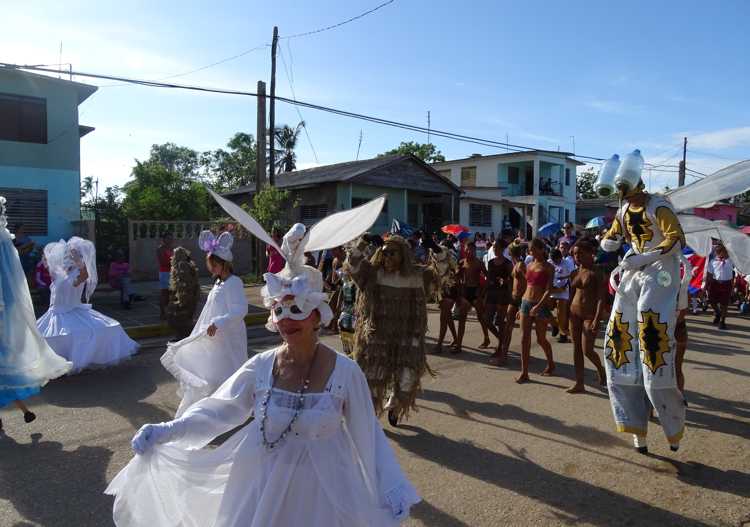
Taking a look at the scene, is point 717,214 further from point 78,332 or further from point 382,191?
point 382,191

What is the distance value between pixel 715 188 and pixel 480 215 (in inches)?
1041

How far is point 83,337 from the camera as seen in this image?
269 inches

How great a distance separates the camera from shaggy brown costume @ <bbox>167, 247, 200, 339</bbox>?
9.03 meters

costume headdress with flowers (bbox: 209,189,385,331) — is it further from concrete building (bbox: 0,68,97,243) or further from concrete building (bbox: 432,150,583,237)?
concrete building (bbox: 432,150,583,237)

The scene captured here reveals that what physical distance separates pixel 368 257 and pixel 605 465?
2.88m

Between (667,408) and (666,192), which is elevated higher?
(666,192)

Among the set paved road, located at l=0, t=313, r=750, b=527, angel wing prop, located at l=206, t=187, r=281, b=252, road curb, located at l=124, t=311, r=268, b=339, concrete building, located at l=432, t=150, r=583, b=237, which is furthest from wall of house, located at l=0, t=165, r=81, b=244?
concrete building, located at l=432, t=150, r=583, b=237

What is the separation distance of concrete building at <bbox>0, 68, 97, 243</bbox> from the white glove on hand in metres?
16.6

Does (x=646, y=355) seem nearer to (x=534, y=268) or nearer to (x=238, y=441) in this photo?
(x=534, y=268)

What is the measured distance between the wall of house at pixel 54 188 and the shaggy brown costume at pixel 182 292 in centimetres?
970

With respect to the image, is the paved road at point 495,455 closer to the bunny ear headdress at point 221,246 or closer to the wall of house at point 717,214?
the bunny ear headdress at point 221,246

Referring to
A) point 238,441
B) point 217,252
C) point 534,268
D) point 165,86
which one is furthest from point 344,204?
point 238,441

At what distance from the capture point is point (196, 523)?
8.25 ft

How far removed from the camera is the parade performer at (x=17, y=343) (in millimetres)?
5098
